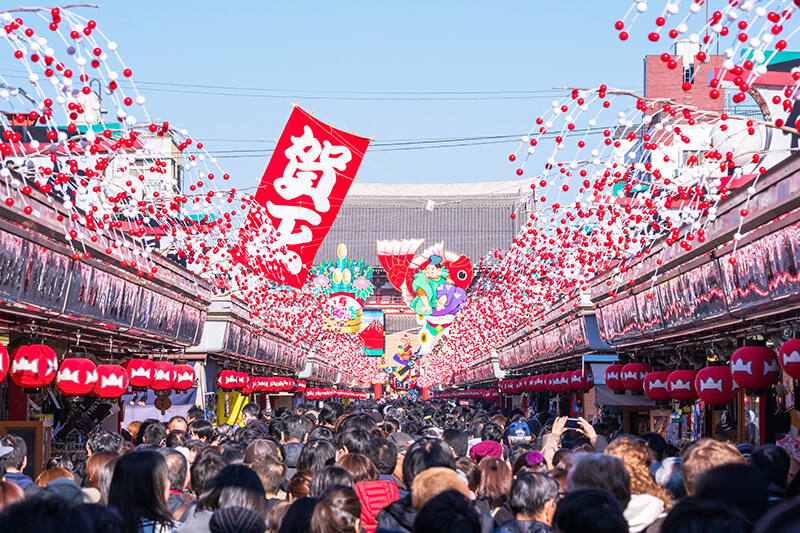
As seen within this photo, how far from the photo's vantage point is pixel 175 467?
7348mm

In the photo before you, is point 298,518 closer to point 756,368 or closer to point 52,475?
point 52,475

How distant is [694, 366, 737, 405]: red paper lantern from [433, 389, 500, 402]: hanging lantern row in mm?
34249

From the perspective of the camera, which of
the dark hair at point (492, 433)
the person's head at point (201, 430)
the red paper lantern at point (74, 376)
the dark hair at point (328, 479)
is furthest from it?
the dark hair at point (492, 433)

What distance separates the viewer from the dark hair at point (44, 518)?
326 centimetres

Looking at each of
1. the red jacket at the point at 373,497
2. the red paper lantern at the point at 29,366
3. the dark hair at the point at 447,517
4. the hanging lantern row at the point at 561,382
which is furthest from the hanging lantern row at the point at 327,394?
the dark hair at the point at 447,517

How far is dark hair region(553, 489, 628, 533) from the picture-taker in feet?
13.6

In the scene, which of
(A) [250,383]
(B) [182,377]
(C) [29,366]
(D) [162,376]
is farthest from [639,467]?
(A) [250,383]

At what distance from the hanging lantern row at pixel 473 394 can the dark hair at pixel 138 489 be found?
40.1 meters

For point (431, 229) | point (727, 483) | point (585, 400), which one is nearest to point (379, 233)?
point (431, 229)

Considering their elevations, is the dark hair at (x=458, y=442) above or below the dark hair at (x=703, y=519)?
above

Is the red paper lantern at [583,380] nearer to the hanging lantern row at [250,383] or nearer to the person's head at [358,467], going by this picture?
the hanging lantern row at [250,383]

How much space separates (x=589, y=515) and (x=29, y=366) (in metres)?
7.69

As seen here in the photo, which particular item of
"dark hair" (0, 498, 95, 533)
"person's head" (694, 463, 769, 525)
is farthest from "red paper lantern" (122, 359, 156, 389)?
"dark hair" (0, 498, 95, 533)

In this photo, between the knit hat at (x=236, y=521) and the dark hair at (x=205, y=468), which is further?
the dark hair at (x=205, y=468)
